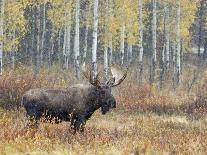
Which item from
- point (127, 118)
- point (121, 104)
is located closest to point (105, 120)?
point (127, 118)

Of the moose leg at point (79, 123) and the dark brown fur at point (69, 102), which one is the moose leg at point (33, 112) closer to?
the dark brown fur at point (69, 102)

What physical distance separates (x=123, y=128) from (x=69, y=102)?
2231 mm

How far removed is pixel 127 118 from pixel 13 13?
1759 cm

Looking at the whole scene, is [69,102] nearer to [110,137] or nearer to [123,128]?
[110,137]

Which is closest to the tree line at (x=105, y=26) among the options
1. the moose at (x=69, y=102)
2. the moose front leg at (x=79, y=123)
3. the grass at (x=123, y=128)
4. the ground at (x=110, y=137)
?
the grass at (x=123, y=128)

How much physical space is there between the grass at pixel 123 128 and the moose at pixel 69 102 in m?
0.30

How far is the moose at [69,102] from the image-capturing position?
11.2 m

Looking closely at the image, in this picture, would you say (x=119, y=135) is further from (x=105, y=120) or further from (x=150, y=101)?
(x=150, y=101)

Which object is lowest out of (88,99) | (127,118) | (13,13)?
(127,118)

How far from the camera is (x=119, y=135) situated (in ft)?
38.9

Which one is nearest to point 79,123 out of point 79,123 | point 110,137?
point 79,123

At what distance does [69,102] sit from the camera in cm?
1154

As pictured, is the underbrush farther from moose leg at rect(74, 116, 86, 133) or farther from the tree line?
the tree line

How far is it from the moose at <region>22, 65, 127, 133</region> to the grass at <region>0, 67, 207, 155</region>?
304mm
